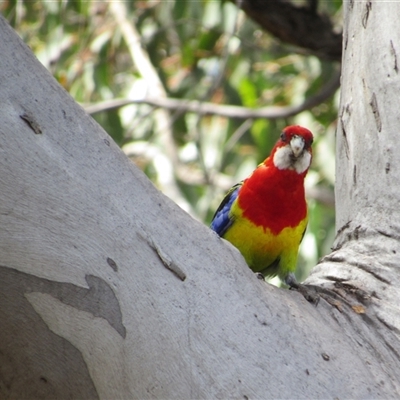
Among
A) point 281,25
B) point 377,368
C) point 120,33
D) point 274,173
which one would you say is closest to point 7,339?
point 377,368

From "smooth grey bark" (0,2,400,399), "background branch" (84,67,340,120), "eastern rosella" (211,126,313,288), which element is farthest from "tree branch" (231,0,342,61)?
"smooth grey bark" (0,2,400,399)

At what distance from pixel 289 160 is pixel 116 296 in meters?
1.91

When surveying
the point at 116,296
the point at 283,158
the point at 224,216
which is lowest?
the point at 116,296

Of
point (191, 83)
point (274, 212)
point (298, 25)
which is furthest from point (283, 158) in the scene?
point (191, 83)

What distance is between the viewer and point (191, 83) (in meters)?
6.36

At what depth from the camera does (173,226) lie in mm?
1994

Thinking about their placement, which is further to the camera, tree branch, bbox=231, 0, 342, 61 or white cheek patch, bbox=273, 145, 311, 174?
tree branch, bbox=231, 0, 342, 61

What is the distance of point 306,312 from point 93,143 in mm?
737

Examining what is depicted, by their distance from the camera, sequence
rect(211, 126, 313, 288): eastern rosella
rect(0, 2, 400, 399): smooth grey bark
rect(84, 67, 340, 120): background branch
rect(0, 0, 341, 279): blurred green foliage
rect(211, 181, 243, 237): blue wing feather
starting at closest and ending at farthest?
rect(0, 2, 400, 399): smooth grey bark, rect(211, 126, 313, 288): eastern rosella, rect(211, 181, 243, 237): blue wing feather, rect(84, 67, 340, 120): background branch, rect(0, 0, 341, 279): blurred green foliage

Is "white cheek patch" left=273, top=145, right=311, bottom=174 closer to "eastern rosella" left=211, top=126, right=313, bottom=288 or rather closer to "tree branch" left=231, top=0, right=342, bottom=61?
"eastern rosella" left=211, top=126, right=313, bottom=288

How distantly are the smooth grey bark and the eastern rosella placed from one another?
131 centimetres

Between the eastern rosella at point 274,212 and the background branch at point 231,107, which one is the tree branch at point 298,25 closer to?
the background branch at point 231,107

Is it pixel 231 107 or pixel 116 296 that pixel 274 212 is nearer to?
pixel 116 296

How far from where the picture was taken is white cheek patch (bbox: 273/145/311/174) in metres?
3.59
